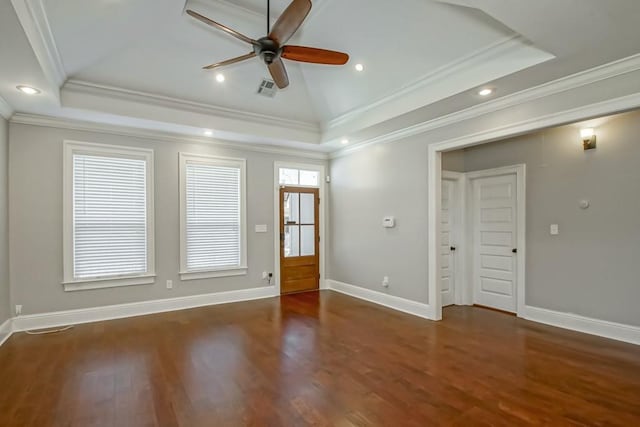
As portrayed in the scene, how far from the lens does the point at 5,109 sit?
12.5 feet

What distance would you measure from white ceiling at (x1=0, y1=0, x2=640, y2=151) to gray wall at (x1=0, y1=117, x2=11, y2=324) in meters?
0.44

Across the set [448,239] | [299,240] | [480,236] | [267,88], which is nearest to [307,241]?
[299,240]

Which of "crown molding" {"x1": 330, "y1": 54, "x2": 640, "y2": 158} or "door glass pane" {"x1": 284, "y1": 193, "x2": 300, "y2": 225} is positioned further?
"door glass pane" {"x1": 284, "y1": 193, "x2": 300, "y2": 225}

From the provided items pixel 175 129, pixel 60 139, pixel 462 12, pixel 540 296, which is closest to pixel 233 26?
pixel 175 129

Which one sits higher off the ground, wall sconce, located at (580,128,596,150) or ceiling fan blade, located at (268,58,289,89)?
ceiling fan blade, located at (268,58,289,89)

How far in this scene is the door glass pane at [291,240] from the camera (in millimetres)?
6164

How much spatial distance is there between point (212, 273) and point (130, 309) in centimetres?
123

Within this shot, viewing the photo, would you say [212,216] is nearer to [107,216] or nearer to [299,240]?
[107,216]

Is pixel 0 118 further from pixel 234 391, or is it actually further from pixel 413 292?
pixel 413 292

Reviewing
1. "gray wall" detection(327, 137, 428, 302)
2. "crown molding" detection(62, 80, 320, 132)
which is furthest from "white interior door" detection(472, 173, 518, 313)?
"crown molding" detection(62, 80, 320, 132)

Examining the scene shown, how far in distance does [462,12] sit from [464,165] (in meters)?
2.87

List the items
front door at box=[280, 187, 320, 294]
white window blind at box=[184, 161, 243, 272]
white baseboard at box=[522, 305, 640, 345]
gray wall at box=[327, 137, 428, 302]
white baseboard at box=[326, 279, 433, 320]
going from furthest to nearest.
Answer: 1. front door at box=[280, 187, 320, 294]
2. white window blind at box=[184, 161, 243, 272]
3. gray wall at box=[327, 137, 428, 302]
4. white baseboard at box=[326, 279, 433, 320]
5. white baseboard at box=[522, 305, 640, 345]

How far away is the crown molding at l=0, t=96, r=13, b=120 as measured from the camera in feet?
12.0

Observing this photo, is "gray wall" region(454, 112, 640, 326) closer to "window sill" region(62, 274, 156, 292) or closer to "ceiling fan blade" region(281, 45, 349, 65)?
"ceiling fan blade" region(281, 45, 349, 65)
